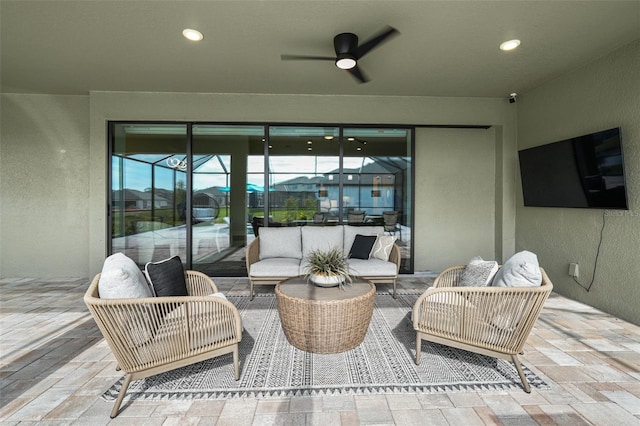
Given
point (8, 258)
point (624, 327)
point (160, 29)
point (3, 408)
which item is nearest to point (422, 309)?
point (624, 327)

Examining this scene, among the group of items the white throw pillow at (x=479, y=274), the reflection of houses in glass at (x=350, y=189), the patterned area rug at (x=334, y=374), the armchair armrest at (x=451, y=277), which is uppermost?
the reflection of houses in glass at (x=350, y=189)

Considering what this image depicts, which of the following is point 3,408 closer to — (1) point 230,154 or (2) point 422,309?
(2) point 422,309

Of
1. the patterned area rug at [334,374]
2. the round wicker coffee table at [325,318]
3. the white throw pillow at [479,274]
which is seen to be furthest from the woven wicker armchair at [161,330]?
the white throw pillow at [479,274]

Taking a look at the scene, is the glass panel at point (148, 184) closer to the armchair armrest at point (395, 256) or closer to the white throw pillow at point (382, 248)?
the white throw pillow at point (382, 248)

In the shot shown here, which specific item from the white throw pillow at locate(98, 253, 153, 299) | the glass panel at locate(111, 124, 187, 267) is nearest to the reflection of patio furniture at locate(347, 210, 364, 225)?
the glass panel at locate(111, 124, 187, 267)

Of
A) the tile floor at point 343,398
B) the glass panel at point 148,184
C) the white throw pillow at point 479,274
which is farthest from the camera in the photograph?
the glass panel at point 148,184

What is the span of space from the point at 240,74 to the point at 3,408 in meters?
3.76

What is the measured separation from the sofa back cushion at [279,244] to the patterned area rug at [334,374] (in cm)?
159

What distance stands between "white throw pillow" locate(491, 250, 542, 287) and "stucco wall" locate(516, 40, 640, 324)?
1.92 meters

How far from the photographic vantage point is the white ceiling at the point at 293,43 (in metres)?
2.58

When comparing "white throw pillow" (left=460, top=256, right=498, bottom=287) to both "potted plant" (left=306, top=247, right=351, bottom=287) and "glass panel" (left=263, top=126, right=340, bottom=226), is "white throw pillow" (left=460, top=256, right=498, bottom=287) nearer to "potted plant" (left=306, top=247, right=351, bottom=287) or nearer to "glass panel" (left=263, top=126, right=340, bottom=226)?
"potted plant" (left=306, top=247, right=351, bottom=287)

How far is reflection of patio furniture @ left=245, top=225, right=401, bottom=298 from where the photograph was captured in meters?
3.74

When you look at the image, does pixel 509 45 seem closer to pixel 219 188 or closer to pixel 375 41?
pixel 375 41

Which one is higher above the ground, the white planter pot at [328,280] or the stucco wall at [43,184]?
the stucco wall at [43,184]
